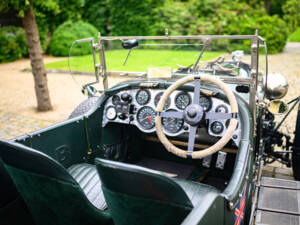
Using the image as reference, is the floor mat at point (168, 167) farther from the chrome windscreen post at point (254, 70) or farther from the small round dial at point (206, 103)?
the chrome windscreen post at point (254, 70)

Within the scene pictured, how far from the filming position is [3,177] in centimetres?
240

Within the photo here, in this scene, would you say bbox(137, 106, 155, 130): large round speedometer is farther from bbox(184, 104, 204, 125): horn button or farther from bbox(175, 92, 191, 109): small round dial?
bbox(184, 104, 204, 125): horn button

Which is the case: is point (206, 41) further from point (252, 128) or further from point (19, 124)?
point (19, 124)

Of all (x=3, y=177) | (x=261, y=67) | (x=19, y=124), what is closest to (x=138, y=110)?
(x=3, y=177)

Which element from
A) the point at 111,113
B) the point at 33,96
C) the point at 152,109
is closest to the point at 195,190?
the point at 152,109

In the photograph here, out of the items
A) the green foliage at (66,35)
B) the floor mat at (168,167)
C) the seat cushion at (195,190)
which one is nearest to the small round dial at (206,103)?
the seat cushion at (195,190)

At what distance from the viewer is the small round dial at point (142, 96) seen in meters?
3.11

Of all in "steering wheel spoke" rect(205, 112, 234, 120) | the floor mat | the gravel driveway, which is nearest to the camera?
"steering wheel spoke" rect(205, 112, 234, 120)

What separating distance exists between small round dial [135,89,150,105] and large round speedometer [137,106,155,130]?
6 cm

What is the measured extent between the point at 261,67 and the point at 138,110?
193 centimetres

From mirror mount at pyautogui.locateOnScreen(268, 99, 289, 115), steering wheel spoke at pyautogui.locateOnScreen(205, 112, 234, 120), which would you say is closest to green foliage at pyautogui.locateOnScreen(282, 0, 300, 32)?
mirror mount at pyautogui.locateOnScreen(268, 99, 289, 115)

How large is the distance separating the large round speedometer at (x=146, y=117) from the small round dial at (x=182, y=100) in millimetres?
308

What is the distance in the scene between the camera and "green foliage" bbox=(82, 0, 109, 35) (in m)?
18.8

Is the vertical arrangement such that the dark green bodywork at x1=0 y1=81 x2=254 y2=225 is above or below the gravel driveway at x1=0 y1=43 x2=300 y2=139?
above
